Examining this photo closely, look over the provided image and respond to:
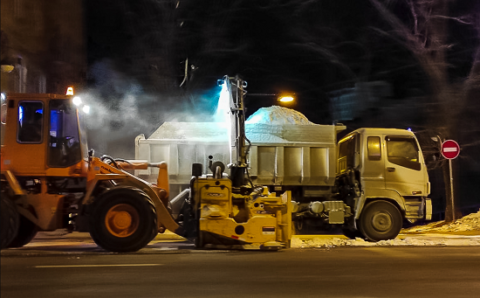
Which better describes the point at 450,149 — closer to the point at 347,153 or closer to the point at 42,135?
the point at 347,153

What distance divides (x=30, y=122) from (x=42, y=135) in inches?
13.6

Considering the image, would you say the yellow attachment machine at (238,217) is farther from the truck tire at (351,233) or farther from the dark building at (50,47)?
the dark building at (50,47)

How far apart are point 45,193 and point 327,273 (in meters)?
5.54

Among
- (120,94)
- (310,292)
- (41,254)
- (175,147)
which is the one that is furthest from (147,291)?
(120,94)

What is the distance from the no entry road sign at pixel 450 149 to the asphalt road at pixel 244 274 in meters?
5.22

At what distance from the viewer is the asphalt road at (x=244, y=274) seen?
6.32 m

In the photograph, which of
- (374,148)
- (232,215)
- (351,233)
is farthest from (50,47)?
(351,233)

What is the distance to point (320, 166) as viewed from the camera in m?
12.4

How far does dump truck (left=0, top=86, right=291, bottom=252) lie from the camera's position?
365 inches

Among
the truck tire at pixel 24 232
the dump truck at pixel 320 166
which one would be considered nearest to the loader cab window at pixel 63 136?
the truck tire at pixel 24 232

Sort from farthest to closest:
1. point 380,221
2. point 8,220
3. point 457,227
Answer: point 457,227
point 380,221
point 8,220

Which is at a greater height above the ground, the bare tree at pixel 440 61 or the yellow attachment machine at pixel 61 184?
the bare tree at pixel 440 61

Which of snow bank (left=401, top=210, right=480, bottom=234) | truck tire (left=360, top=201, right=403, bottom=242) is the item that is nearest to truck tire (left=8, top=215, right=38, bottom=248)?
truck tire (left=360, top=201, right=403, bottom=242)

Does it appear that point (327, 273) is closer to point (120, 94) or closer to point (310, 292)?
point (310, 292)
